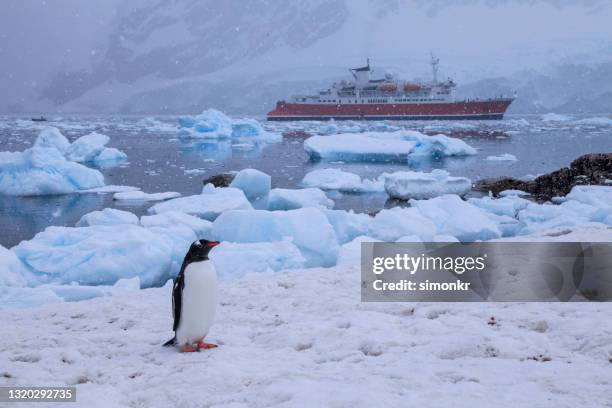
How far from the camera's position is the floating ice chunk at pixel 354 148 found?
76.9ft

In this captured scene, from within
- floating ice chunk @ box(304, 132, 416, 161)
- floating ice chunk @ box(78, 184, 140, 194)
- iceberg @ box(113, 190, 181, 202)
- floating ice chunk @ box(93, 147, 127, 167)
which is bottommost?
iceberg @ box(113, 190, 181, 202)

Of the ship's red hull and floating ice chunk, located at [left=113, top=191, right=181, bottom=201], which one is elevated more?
the ship's red hull

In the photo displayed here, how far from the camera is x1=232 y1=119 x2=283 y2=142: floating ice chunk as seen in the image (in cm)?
3659

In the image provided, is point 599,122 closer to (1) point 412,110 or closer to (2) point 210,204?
(1) point 412,110

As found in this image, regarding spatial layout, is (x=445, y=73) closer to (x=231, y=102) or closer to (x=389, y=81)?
(x=231, y=102)

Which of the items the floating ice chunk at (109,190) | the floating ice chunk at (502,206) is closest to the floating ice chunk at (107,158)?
the floating ice chunk at (109,190)

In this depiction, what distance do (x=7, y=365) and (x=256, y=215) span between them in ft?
16.8

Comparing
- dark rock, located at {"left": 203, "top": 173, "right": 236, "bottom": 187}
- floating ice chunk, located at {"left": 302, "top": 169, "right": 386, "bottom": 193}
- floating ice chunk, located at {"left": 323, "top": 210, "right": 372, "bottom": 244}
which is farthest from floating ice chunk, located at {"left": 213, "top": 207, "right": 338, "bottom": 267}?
floating ice chunk, located at {"left": 302, "top": 169, "right": 386, "bottom": 193}

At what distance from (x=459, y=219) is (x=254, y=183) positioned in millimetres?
5302

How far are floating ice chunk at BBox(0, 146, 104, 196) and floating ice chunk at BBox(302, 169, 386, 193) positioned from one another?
6378 mm

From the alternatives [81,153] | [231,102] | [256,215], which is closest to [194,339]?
[256,215]

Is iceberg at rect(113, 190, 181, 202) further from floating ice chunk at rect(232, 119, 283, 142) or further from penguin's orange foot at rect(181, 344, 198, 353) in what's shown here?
floating ice chunk at rect(232, 119, 283, 142)

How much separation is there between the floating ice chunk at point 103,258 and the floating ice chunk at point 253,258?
0.83m

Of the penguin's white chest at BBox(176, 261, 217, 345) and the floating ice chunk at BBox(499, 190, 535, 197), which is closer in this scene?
the penguin's white chest at BBox(176, 261, 217, 345)
